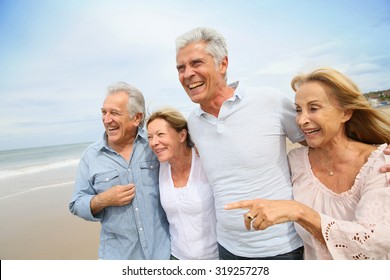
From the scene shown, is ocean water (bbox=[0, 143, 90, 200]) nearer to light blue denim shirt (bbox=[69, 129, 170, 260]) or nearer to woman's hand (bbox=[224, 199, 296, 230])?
light blue denim shirt (bbox=[69, 129, 170, 260])

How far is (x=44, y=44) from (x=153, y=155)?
106 centimetres

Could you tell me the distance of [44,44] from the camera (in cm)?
200

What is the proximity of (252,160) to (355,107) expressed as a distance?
17.9 inches

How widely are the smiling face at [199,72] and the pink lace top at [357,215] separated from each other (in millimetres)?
579

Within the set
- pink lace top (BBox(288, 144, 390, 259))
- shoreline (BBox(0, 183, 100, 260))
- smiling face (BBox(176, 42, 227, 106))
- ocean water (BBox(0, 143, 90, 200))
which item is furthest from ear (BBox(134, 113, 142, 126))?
ocean water (BBox(0, 143, 90, 200))

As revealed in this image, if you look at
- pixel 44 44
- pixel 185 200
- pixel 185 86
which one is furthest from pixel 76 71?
pixel 185 200

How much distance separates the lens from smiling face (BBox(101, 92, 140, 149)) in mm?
1589

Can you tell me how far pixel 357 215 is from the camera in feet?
3.69

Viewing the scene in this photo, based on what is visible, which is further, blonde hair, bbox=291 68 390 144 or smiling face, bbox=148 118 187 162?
smiling face, bbox=148 118 187 162

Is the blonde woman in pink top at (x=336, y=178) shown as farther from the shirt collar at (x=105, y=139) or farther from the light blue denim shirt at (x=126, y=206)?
the shirt collar at (x=105, y=139)

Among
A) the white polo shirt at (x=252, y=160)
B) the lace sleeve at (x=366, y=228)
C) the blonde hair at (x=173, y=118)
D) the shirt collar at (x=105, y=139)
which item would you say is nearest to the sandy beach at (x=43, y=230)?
the shirt collar at (x=105, y=139)

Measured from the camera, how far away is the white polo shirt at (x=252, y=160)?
1331 mm

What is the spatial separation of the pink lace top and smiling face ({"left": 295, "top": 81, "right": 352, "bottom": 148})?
17cm
